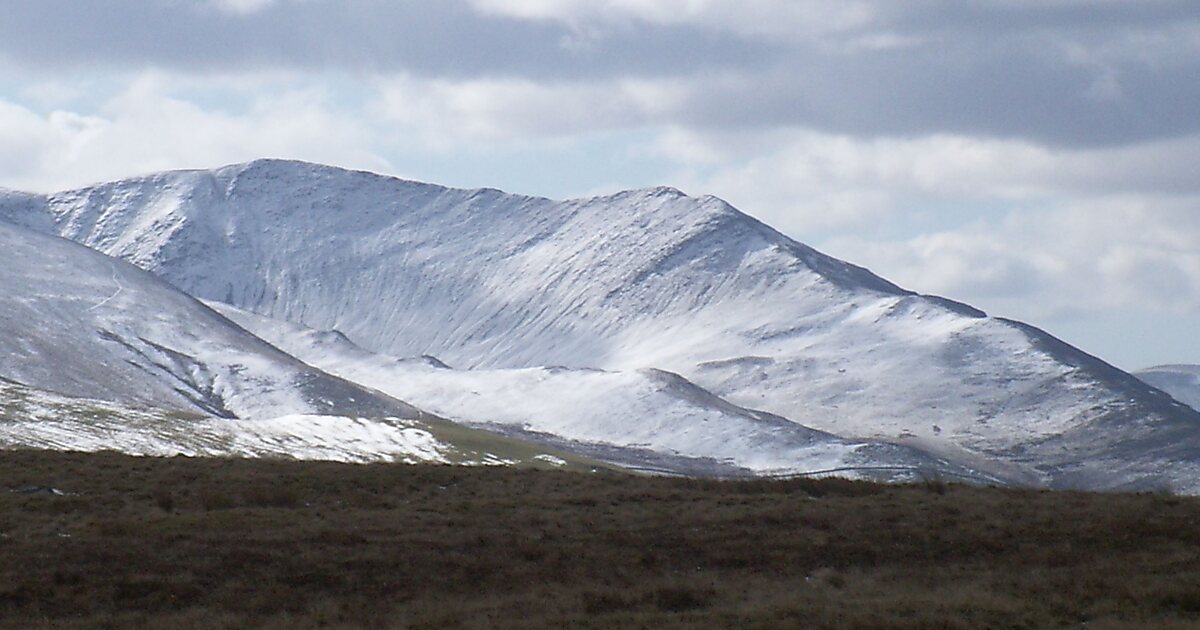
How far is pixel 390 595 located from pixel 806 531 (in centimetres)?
1172

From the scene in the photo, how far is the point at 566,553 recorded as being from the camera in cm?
3797

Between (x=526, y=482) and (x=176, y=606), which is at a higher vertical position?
(x=526, y=482)

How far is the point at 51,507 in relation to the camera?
42.8 meters

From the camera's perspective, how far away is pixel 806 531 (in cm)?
4075

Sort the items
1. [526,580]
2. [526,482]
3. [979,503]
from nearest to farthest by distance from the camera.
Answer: [526,580] < [979,503] < [526,482]

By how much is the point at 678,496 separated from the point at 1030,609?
1865 centimetres

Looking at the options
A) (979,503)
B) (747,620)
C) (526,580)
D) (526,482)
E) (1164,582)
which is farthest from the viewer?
(526,482)

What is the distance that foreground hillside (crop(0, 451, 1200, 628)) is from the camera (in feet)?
103

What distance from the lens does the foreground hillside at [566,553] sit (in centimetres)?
3131

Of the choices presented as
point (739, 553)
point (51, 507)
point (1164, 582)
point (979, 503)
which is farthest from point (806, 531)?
point (51, 507)

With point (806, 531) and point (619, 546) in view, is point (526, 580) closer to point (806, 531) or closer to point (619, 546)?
point (619, 546)

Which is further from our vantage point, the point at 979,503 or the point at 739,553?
the point at 979,503

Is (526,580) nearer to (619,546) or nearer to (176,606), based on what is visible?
(619,546)

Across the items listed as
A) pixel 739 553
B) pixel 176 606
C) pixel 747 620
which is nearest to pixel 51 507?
pixel 176 606
